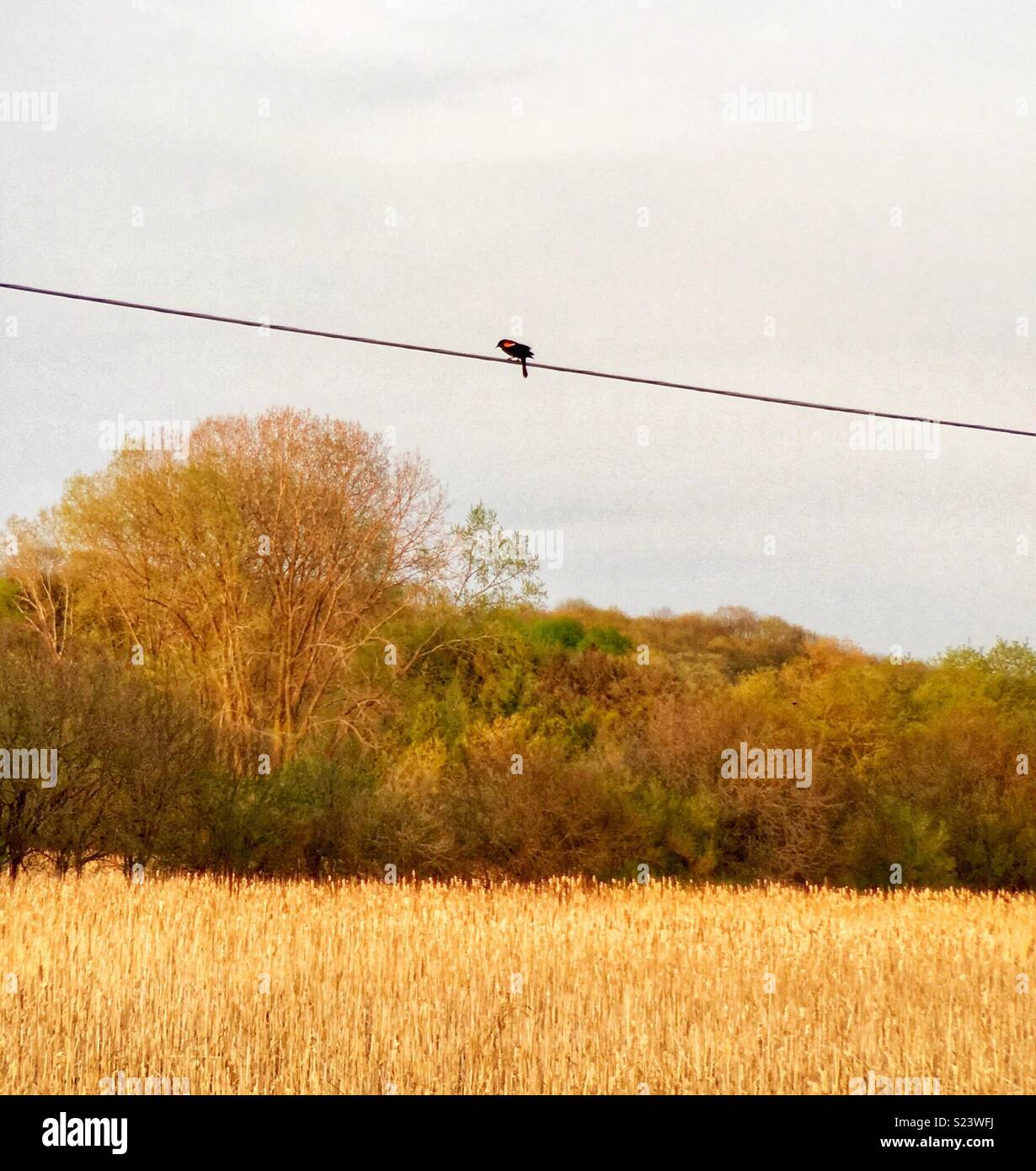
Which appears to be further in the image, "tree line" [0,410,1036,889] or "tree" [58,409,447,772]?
"tree" [58,409,447,772]

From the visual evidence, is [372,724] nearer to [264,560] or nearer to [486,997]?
[264,560]

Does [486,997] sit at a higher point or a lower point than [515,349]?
lower

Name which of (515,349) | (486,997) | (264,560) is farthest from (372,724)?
(515,349)

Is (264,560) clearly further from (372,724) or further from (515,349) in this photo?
(515,349)

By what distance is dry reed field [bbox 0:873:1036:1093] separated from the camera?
34.5ft

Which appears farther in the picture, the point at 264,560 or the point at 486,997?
the point at 264,560

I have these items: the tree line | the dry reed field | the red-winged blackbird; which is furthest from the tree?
the red-winged blackbird

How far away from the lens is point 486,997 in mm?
13852

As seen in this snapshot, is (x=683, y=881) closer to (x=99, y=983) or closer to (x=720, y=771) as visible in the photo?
(x=720, y=771)

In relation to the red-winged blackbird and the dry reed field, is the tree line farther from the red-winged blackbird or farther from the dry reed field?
the red-winged blackbird

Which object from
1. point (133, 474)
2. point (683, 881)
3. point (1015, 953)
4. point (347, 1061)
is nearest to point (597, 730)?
point (683, 881)

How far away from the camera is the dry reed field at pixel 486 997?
10.5m

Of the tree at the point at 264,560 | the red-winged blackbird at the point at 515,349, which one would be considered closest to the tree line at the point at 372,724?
the tree at the point at 264,560

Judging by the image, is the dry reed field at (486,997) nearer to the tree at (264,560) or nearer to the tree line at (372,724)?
the tree line at (372,724)
